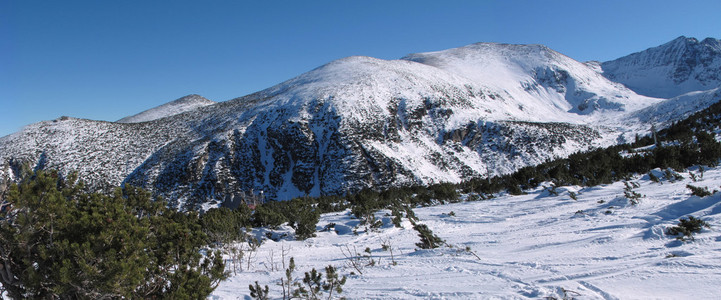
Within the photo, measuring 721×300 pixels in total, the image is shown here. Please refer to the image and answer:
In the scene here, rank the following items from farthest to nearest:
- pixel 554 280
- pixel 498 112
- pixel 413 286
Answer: pixel 498 112 < pixel 413 286 < pixel 554 280

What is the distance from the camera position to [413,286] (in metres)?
3.71

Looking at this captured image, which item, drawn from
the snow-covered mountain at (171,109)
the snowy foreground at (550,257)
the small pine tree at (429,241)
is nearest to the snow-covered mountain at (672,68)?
the snowy foreground at (550,257)

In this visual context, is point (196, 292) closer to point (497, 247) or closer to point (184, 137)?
point (497, 247)

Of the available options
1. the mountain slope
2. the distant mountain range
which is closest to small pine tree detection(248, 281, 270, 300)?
the distant mountain range

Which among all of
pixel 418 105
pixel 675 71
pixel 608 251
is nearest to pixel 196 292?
pixel 608 251

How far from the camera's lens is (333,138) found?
123 ft

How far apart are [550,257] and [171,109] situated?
81.2 meters

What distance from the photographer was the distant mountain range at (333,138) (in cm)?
3475

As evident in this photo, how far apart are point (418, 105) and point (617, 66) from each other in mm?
96242

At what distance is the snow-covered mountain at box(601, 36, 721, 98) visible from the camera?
3246 inches

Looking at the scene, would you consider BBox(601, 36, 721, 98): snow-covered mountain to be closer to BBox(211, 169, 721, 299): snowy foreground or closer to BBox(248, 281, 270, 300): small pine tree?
BBox(211, 169, 721, 299): snowy foreground

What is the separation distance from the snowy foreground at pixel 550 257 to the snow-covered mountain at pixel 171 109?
7015cm

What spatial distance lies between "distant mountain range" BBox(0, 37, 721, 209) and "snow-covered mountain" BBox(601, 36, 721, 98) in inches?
1472

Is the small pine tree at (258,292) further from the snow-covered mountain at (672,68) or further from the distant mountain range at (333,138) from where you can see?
the snow-covered mountain at (672,68)
